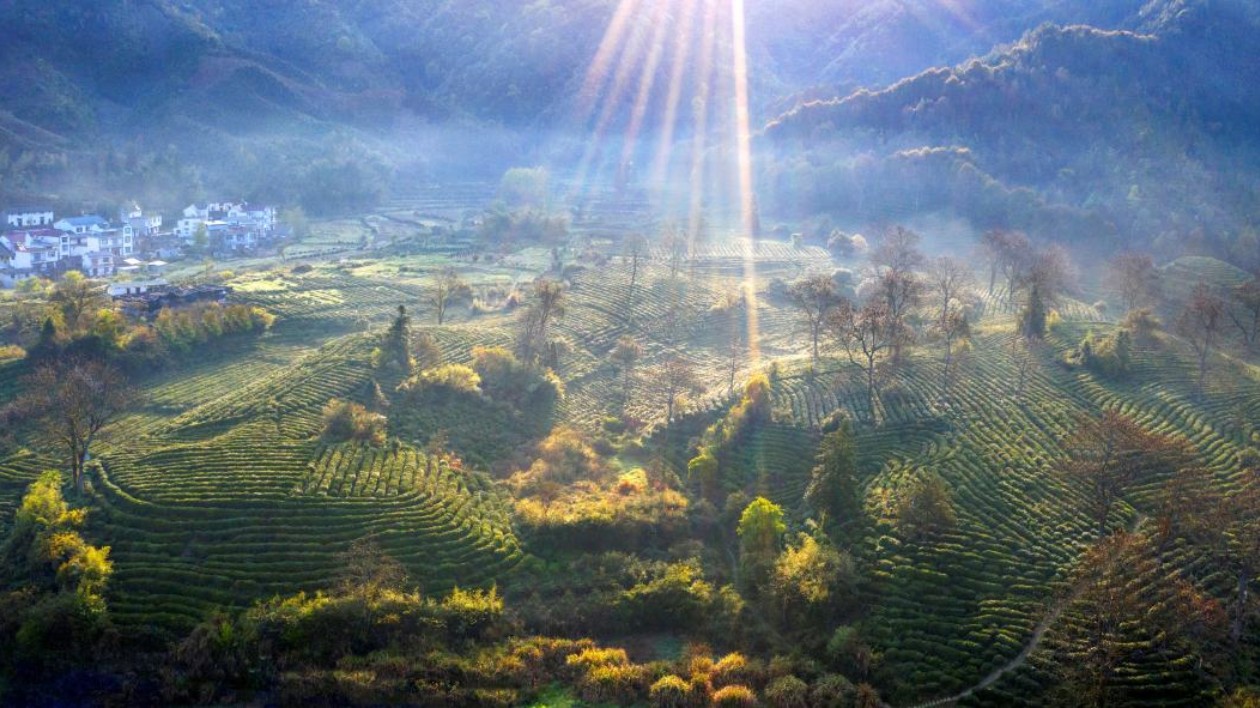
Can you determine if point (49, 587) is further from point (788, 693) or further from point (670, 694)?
point (788, 693)

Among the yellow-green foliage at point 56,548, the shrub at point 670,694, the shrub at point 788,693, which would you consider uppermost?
the yellow-green foliage at point 56,548

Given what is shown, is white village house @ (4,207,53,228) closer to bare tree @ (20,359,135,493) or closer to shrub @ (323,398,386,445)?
bare tree @ (20,359,135,493)

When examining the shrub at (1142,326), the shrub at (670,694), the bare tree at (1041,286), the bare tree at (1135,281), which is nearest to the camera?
the shrub at (670,694)

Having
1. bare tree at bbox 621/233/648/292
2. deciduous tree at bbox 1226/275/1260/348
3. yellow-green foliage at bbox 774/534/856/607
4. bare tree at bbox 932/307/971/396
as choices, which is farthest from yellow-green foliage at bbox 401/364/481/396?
deciduous tree at bbox 1226/275/1260/348

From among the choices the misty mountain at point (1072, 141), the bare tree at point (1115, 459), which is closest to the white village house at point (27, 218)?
the misty mountain at point (1072, 141)

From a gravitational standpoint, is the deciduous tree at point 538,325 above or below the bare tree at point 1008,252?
below

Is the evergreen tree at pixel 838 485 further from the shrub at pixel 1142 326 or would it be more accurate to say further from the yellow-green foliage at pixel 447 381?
the shrub at pixel 1142 326
